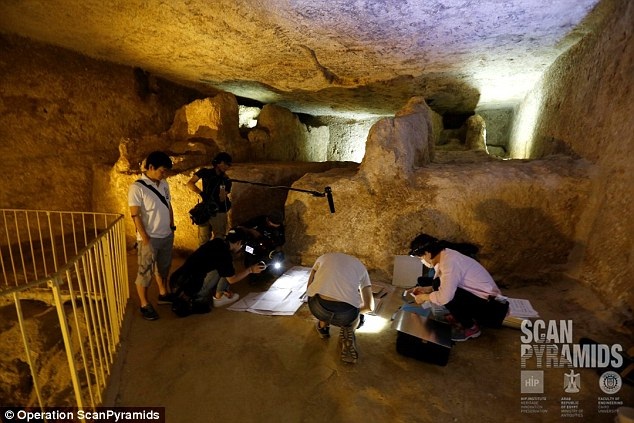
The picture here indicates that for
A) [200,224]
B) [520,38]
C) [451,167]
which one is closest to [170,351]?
[200,224]

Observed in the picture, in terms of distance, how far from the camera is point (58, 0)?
13.9ft

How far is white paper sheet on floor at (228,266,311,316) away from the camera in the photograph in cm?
369

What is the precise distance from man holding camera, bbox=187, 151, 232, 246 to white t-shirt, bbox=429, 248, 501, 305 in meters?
2.95

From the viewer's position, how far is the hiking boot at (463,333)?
3.04 m

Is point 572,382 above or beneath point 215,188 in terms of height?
beneath

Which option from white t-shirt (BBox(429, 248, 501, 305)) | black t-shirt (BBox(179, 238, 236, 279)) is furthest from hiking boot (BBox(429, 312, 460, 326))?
black t-shirt (BBox(179, 238, 236, 279))

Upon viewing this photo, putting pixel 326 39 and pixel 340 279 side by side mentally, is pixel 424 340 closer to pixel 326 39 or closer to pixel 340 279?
pixel 340 279

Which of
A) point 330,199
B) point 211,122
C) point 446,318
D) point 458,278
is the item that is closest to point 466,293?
point 458,278

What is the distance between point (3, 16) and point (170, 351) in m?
5.75

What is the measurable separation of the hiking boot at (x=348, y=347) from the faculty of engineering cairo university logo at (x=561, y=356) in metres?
1.31

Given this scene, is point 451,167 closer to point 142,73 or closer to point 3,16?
point 142,73

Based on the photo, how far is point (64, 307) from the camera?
402cm

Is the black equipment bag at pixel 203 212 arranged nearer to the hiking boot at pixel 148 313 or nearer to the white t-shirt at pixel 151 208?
the white t-shirt at pixel 151 208

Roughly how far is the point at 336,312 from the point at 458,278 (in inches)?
44.9
